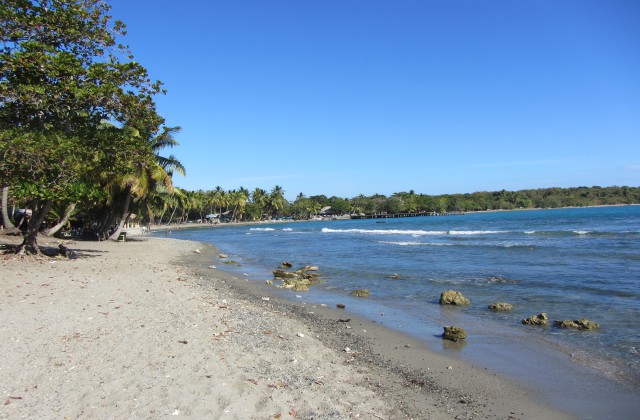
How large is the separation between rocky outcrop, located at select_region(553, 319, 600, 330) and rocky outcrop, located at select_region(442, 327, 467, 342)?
2.92m

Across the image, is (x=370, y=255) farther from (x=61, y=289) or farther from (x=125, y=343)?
Result: (x=125, y=343)

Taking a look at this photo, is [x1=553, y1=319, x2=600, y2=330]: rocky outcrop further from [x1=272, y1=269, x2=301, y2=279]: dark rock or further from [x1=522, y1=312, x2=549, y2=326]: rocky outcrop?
[x1=272, y1=269, x2=301, y2=279]: dark rock

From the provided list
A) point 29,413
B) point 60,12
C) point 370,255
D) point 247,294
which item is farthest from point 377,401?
point 370,255

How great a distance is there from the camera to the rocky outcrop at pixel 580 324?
1010cm

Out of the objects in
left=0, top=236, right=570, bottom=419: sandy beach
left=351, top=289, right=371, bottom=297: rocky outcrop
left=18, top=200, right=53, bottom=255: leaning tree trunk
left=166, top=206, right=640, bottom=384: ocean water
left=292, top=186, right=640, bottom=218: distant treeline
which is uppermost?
left=292, top=186, right=640, bottom=218: distant treeline

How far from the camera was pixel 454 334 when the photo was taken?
30.4 feet

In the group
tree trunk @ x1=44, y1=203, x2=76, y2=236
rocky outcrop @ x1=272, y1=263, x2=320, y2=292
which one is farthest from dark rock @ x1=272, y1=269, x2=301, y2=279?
tree trunk @ x1=44, y1=203, x2=76, y2=236

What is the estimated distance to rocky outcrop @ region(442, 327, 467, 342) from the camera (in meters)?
9.20

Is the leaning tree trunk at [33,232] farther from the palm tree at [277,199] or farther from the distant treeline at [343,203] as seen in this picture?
the palm tree at [277,199]

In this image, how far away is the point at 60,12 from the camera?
1313 cm

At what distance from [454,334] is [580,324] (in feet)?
11.5

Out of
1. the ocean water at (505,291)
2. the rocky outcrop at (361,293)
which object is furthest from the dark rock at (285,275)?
the rocky outcrop at (361,293)

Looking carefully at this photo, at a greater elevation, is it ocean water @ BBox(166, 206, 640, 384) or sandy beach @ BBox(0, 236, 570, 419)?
sandy beach @ BBox(0, 236, 570, 419)

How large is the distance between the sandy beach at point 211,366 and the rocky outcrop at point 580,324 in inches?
167
